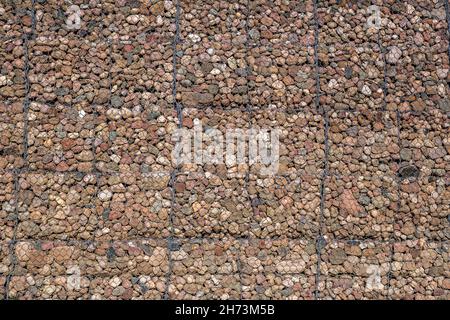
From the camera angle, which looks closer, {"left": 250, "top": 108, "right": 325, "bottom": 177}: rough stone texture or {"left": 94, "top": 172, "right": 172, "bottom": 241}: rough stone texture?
{"left": 94, "top": 172, "right": 172, "bottom": 241}: rough stone texture

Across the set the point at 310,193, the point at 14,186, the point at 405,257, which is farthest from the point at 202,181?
the point at 405,257

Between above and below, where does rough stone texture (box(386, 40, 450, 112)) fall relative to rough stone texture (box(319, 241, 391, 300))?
above

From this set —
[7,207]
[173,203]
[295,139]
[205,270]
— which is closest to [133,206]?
[173,203]

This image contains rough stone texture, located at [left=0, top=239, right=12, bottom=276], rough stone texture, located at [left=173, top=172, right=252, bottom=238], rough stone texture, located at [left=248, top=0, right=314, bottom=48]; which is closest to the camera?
rough stone texture, located at [left=0, top=239, right=12, bottom=276]

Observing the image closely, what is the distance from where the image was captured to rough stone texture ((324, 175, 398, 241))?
4.45m

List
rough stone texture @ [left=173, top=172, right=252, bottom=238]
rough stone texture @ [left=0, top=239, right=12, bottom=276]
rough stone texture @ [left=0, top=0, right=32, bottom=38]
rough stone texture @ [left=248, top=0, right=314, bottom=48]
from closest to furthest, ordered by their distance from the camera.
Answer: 1. rough stone texture @ [left=0, top=239, right=12, bottom=276]
2. rough stone texture @ [left=173, top=172, right=252, bottom=238]
3. rough stone texture @ [left=0, top=0, right=32, bottom=38]
4. rough stone texture @ [left=248, top=0, right=314, bottom=48]

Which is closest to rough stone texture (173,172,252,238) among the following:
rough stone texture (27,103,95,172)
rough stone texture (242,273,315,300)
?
rough stone texture (242,273,315,300)

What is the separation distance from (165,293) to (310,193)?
1.42 meters

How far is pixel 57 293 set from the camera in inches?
168

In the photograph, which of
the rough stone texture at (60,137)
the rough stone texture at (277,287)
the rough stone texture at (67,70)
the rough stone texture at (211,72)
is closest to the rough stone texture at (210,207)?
the rough stone texture at (277,287)

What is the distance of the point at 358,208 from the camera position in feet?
14.7

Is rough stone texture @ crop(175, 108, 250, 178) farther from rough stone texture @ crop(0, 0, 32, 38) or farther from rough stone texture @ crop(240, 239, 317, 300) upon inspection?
rough stone texture @ crop(0, 0, 32, 38)

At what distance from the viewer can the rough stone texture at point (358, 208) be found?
445cm

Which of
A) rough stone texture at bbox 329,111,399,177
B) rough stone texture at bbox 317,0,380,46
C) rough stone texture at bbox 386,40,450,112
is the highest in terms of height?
rough stone texture at bbox 317,0,380,46
